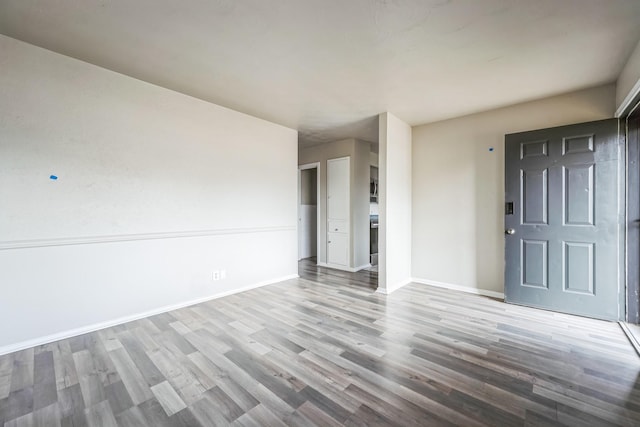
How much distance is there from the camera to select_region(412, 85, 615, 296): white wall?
11.1 ft

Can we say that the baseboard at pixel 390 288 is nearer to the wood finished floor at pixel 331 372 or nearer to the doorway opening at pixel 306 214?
the wood finished floor at pixel 331 372

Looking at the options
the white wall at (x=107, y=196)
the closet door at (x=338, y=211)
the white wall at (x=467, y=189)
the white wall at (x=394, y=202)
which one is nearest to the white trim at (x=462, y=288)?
the white wall at (x=467, y=189)

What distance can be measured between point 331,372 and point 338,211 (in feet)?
11.9

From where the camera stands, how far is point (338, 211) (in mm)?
5387

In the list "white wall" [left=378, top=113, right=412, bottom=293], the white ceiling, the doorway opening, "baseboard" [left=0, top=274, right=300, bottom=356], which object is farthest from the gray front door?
the doorway opening

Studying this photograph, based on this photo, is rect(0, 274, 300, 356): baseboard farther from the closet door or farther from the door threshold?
the door threshold

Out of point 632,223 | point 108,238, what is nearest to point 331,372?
point 108,238

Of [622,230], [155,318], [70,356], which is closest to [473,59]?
[622,230]

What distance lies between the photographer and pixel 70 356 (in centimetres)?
216

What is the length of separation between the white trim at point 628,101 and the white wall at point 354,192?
339 cm

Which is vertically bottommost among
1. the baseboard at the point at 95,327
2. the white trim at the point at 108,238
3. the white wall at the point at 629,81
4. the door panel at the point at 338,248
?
the baseboard at the point at 95,327

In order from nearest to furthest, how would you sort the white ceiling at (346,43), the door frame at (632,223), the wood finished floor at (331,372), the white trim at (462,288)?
the wood finished floor at (331,372)
the white ceiling at (346,43)
the door frame at (632,223)
the white trim at (462,288)

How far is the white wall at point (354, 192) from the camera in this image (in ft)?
17.0

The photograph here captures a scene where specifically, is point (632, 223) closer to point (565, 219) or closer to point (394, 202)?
point (565, 219)
